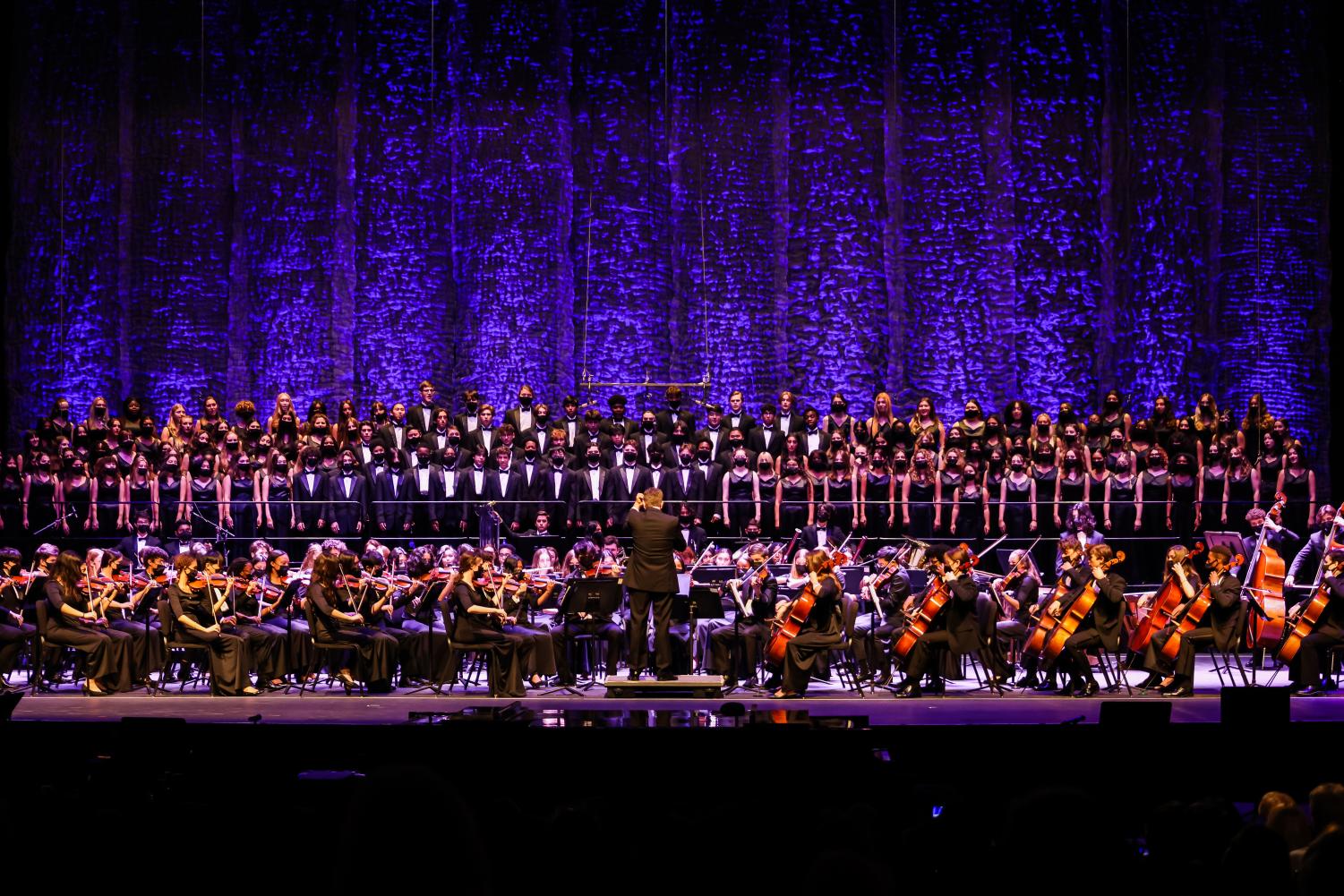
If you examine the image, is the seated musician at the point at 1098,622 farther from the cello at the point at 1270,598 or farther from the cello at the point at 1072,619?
the cello at the point at 1270,598

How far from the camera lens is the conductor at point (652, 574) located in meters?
11.0

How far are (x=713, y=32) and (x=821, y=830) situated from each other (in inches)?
761

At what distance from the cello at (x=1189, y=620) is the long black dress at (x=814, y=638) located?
107 inches

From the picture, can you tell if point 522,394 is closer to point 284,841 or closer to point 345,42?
point 345,42

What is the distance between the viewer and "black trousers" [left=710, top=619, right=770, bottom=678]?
471 inches

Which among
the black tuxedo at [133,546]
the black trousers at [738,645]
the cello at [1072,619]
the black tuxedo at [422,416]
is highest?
the black tuxedo at [422,416]

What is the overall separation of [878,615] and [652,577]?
241 cm

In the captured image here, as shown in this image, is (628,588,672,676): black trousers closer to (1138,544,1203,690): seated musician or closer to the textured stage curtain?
(1138,544,1203,690): seated musician

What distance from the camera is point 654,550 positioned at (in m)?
11.1

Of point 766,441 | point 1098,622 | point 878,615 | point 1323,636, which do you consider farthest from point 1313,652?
point 766,441

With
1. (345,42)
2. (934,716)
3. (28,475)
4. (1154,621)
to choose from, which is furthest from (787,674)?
(345,42)

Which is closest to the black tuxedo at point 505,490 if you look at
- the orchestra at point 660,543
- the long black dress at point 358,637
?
the orchestra at point 660,543

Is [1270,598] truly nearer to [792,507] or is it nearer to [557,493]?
[792,507]

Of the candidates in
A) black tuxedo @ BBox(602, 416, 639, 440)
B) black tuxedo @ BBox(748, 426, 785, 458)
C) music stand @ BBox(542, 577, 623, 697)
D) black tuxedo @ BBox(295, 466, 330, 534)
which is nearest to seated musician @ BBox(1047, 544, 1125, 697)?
music stand @ BBox(542, 577, 623, 697)
